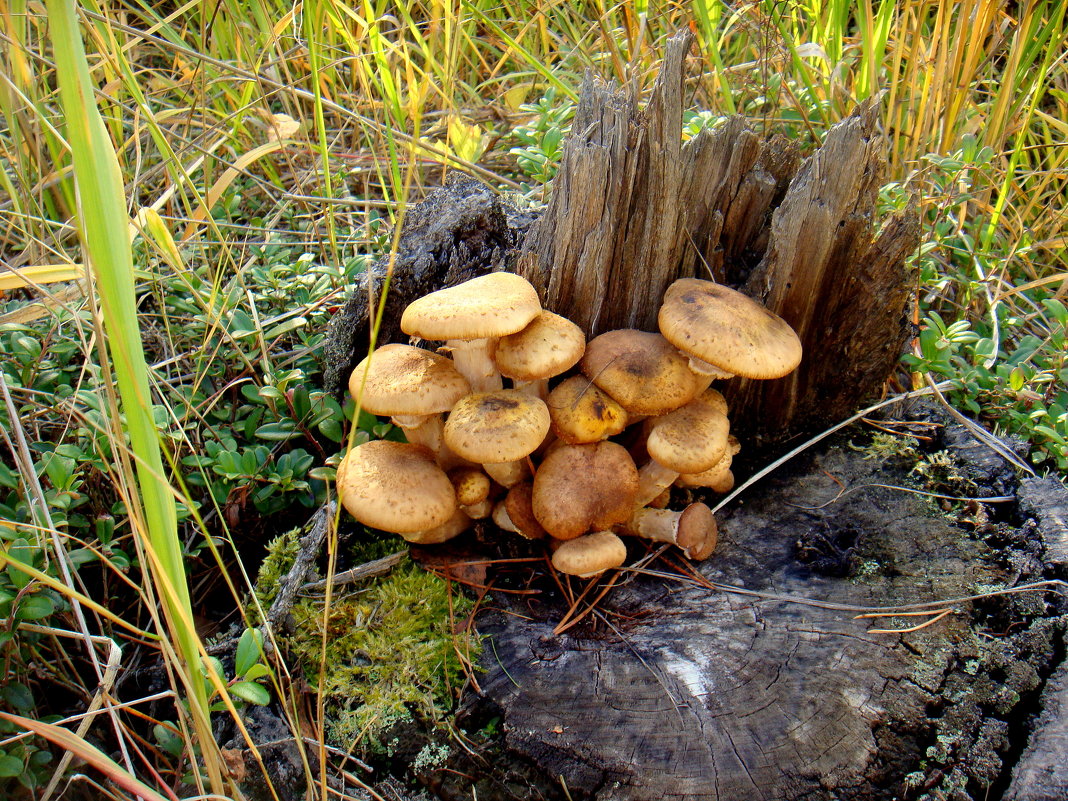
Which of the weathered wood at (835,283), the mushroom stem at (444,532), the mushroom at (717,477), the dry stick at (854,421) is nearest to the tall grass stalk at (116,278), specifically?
the mushroom stem at (444,532)

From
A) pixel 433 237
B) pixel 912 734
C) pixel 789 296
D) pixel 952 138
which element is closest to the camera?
pixel 912 734

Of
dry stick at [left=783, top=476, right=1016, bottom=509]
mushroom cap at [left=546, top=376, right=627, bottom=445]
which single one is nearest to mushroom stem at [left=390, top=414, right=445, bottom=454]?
mushroom cap at [left=546, top=376, right=627, bottom=445]

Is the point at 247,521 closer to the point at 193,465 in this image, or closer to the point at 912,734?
the point at 193,465

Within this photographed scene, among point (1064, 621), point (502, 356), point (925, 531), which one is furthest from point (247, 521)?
point (1064, 621)

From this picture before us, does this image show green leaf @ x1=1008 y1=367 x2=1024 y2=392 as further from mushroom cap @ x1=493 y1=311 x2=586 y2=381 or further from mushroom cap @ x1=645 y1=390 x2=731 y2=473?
mushroom cap @ x1=493 y1=311 x2=586 y2=381

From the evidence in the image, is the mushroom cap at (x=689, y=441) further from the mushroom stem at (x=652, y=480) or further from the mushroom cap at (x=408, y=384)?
the mushroom cap at (x=408, y=384)

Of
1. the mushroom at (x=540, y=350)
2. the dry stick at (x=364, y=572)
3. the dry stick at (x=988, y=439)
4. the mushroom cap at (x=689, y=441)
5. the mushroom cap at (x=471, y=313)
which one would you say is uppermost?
the mushroom cap at (x=471, y=313)
